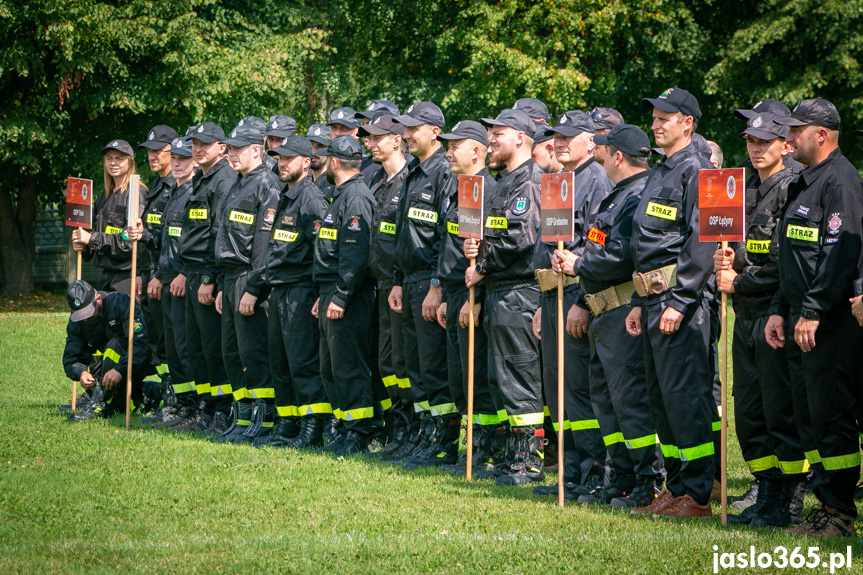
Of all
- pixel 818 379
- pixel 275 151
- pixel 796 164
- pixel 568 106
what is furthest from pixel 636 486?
pixel 568 106

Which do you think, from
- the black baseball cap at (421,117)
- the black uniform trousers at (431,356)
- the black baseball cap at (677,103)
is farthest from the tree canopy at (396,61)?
the black baseball cap at (677,103)

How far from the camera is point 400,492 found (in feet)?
27.9

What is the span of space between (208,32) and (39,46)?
138 inches

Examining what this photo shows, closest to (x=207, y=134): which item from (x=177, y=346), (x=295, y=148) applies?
(x=295, y=148)

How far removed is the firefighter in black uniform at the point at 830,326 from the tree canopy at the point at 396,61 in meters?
16.1

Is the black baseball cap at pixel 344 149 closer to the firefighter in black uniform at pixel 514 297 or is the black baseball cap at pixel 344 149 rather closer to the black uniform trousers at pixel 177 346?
the firefighter in black uniform at pixel 514 297

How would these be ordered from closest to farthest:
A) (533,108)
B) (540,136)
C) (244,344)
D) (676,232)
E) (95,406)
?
(676,232) < (540,136) < (533,108) < (244,344) < (95,406)

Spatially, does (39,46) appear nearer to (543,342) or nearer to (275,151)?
(275,151)

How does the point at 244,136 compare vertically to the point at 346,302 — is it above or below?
above

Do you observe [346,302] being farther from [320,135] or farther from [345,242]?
[320,135]

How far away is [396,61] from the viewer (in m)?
26.5

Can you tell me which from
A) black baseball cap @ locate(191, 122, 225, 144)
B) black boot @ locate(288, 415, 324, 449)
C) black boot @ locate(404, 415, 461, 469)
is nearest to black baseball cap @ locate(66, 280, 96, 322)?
black baseball cap @ locate(191, 122, 225, 144)

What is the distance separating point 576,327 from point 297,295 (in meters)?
3.60

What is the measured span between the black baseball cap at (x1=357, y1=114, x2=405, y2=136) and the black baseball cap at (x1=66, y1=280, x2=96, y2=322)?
171 inches
